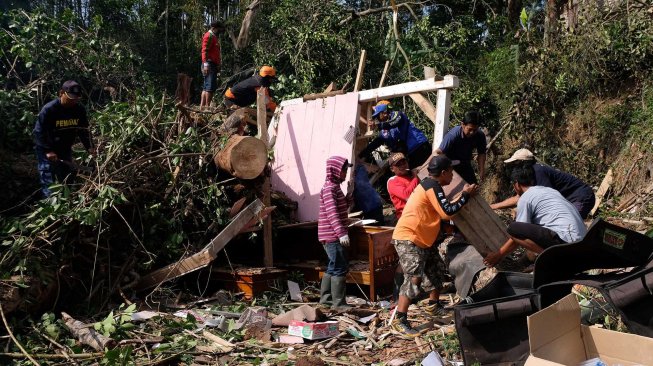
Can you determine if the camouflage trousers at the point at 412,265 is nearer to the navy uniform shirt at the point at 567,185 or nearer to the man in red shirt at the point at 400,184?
the man in red shirt at the point at 400,184

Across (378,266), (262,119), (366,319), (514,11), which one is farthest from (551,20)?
(366,319)

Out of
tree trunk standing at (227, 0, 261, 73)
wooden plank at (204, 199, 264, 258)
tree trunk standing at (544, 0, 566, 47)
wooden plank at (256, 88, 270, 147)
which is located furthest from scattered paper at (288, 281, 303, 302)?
tree trunk standing at (227, 0, 261, 73)

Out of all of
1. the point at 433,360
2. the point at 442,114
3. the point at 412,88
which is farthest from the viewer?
the point at 412,88

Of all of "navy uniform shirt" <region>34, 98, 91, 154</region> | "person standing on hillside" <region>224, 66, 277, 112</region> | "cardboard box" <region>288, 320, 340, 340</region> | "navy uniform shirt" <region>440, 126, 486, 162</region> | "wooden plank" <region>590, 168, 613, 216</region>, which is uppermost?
"person standing on hillside" <region>224, 66, 277, 112</region>

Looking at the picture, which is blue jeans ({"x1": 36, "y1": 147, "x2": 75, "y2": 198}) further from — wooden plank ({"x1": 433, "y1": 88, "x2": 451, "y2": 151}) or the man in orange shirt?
wooden plank ({"x1": 433, "y1": 88, "x2": 451, "y2": 151})

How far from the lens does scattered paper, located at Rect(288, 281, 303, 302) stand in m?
7.18

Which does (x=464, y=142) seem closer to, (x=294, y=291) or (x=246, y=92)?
(x=294, y=291)

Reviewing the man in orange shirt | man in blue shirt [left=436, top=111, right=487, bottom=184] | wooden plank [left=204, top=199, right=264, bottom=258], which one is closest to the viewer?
the man in orange shirt

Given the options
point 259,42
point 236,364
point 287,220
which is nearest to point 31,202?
point 287,220

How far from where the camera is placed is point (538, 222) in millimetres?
6031

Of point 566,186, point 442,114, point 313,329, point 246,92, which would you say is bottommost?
point 313,329

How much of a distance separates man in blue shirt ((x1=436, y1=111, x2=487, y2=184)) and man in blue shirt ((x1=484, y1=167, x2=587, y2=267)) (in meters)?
1.50

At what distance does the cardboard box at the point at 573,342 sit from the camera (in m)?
3.50

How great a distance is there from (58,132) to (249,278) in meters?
2.76
